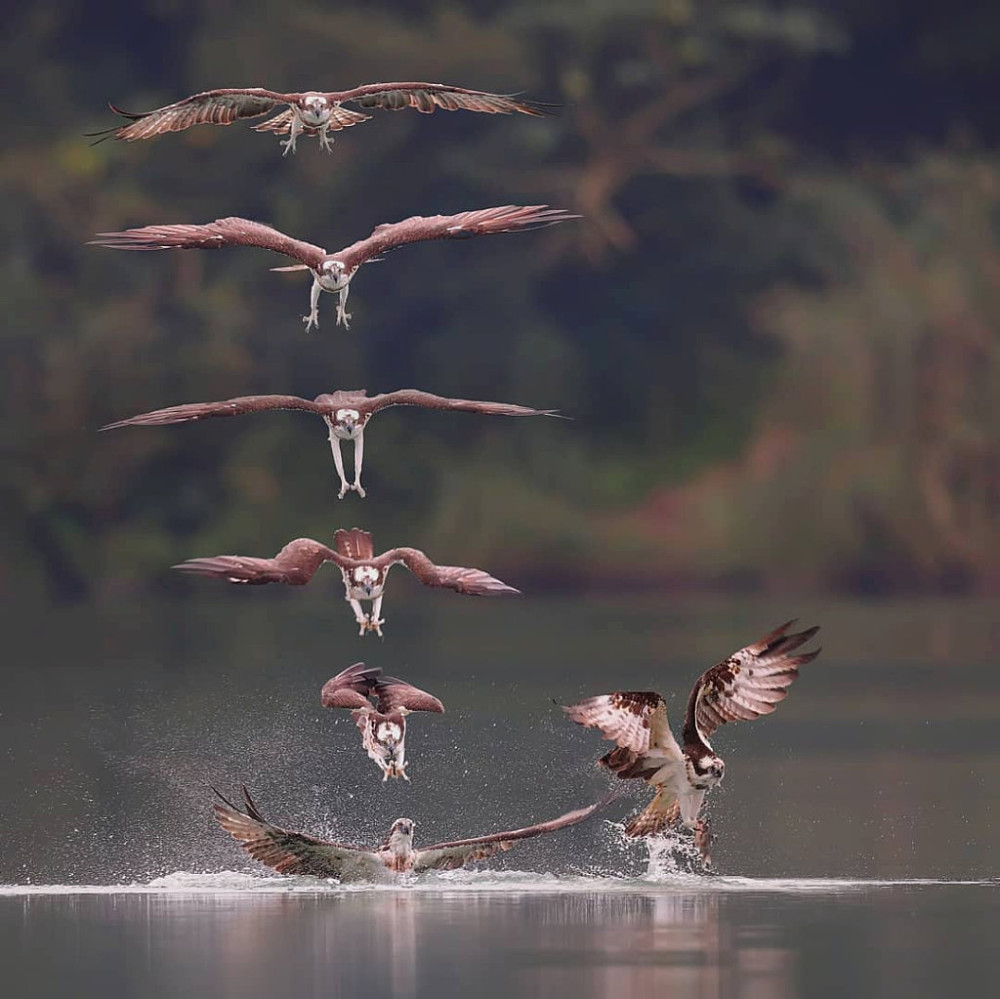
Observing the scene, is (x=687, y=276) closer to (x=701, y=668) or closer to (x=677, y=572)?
(x=677, y=572)

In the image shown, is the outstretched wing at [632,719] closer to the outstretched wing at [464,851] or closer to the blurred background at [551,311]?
the outstretched wing at [464,851]

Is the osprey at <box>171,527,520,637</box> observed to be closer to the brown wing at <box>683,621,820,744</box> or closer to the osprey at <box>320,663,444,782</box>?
the osprey at <box>320,663,444,782</box>

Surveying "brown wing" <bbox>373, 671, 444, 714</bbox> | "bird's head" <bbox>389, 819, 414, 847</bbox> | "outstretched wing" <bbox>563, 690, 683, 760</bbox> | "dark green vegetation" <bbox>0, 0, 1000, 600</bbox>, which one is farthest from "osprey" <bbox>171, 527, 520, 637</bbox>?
"dark green vegetation" <bbox>0, 0, 1000, 600</bbox>

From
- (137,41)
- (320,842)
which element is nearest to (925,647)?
(320,842)

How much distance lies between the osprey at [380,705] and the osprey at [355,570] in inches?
15.2

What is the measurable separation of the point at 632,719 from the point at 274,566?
2579 millimetres

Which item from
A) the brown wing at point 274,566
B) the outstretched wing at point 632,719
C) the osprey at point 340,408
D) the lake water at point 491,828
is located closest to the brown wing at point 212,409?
the osprey at point 340,408

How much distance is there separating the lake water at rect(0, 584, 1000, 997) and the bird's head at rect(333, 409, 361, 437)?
3.10 m

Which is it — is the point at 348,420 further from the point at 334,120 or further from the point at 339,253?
the point at 334,120

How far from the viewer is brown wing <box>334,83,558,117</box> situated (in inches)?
896

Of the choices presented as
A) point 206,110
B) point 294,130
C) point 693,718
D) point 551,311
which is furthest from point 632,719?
point 551,311

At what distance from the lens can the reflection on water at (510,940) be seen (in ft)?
51.3

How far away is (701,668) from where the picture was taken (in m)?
34.6

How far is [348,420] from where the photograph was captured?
71.6ft
